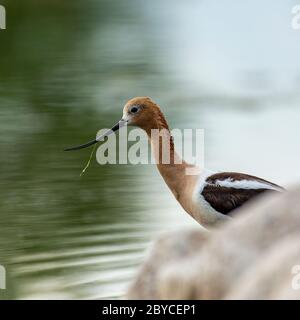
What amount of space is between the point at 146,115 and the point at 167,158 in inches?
9.6

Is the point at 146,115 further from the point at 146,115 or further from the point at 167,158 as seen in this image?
the point at 167,158

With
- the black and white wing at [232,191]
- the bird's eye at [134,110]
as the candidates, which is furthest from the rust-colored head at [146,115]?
the black and white wing at [232,191]

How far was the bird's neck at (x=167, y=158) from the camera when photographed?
13.1 feet

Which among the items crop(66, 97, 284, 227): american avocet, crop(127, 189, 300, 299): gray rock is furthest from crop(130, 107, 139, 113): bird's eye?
crop(127, 189, 300, 299): gray rock

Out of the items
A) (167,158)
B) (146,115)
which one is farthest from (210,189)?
(146,115)

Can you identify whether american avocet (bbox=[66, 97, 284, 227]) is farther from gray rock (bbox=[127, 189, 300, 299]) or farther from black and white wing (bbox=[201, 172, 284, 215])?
gray rock (bbox=[127, 189, 300, 299])

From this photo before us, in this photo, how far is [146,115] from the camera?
421cm

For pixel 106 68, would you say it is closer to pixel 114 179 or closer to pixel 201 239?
pixel 114 179

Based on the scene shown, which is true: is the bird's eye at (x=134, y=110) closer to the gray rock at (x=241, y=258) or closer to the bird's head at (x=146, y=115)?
the bird's head at (x=146, y=115)

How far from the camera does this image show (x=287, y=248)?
2688mm

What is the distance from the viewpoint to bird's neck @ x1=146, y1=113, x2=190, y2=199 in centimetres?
399

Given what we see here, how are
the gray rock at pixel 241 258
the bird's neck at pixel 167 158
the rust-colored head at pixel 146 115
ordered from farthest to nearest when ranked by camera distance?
the rust-colored head at pixel 146 115 → the bird's neck at pixel 167 158 → the gray rock at pixel 241 258

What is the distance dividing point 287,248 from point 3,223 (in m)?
2.73

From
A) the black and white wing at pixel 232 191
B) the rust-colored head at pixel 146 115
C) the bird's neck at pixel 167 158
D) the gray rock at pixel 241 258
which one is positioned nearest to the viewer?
the gray rock at pixel 241 258
